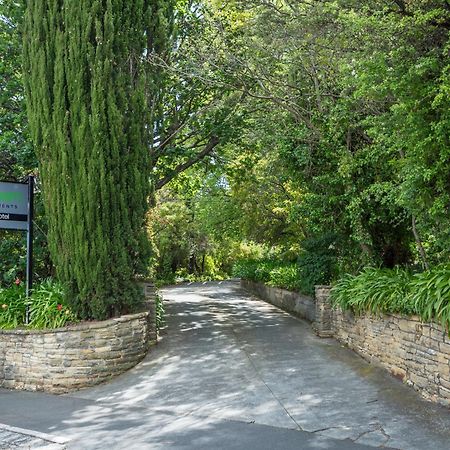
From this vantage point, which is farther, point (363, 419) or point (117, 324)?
point (117, 324)

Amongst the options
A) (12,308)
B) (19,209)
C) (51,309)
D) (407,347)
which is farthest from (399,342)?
(19,209)

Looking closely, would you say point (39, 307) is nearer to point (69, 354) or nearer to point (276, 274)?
point (69, 354)

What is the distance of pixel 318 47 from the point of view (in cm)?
958

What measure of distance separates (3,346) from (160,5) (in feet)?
23.1

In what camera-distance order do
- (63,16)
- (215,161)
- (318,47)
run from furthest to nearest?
(215,161), (318,47), (63,16)

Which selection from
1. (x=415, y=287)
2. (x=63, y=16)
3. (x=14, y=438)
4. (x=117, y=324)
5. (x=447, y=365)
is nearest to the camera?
(x=14, y=438)

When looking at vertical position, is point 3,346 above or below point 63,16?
below

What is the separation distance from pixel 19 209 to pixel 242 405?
231 inches

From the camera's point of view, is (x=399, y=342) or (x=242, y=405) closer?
(x=242, y=405)

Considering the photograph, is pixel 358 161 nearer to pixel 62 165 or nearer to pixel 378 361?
pixel 378 361

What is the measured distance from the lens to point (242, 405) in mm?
6336

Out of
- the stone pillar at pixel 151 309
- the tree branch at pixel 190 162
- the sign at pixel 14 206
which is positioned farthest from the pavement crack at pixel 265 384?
the tree branch at pixel 190 162

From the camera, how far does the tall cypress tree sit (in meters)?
8.41

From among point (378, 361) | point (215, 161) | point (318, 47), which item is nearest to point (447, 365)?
point (378, 361)
